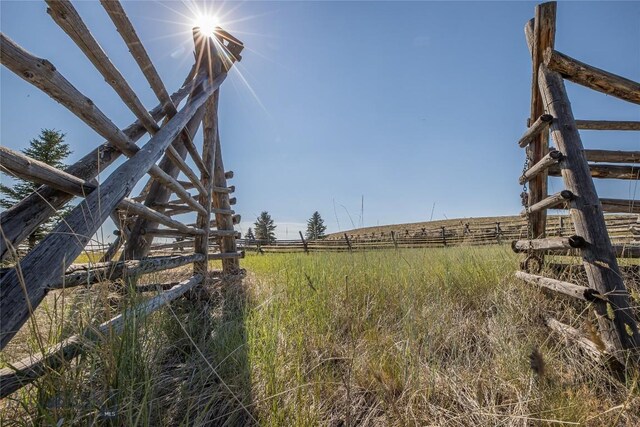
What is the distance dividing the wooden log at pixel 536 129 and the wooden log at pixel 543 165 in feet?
1.06

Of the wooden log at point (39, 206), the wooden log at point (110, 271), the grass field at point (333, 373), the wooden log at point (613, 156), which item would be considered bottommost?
the grass field at point (333, 373)

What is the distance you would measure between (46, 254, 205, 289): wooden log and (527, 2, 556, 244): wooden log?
3858mm

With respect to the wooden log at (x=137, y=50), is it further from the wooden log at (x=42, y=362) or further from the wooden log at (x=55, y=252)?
the wooden log at (x=42, y=362)

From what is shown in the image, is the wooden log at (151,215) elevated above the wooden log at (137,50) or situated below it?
below

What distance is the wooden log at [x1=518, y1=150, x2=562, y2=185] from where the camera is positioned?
7.59 feet

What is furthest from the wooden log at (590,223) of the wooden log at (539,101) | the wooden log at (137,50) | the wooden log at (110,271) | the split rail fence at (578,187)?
the wooden log at (137,50)

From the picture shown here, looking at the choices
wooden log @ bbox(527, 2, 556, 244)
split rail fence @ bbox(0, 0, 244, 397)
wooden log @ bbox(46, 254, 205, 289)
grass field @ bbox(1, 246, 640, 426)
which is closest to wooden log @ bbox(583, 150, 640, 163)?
wooden log @ bbox(527, 2, 556, 244)

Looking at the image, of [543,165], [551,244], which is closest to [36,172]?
[551,244]

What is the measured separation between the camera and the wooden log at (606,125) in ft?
9.17

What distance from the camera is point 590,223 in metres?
2.01

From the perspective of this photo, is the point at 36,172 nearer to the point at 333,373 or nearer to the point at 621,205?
the point at 333,373

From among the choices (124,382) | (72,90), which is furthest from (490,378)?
(72,90)

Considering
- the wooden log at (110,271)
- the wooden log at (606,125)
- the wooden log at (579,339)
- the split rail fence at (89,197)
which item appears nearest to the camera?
the split rail fence at (89,197)

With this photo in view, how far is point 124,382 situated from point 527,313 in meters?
2.96
